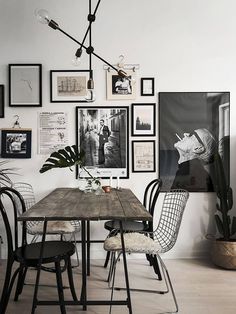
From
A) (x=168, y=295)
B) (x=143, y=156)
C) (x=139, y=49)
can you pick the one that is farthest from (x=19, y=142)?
(x=168, y=295)

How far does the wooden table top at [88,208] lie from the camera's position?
1811 millimetres

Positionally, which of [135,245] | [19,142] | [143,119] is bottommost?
[135,245]

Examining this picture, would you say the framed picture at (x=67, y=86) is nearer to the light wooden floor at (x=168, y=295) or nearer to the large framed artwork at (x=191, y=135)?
the large framed artwork at (x=191, y=135)

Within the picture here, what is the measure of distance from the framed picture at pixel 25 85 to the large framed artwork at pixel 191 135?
1.34 metres

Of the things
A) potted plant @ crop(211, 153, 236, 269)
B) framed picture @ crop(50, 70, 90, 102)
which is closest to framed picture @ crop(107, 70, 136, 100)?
framed picture @ crop(50, 70, 90, 102)

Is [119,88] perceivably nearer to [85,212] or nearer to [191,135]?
[191,135]

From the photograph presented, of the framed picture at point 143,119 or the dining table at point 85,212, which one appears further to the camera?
the framed picture at point 143,119

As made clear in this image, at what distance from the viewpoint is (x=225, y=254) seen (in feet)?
9.96

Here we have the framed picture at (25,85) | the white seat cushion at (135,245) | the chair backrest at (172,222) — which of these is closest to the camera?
the white seat cushion at (135,245)

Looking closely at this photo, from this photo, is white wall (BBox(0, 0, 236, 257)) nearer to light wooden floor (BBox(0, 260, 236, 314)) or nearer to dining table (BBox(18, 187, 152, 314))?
light wooden floor (BBox(0, 260, 236, 314))

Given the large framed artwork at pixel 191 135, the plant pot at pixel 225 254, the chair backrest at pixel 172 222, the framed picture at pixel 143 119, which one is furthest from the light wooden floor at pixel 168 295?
the framed picture at pixel 143 119

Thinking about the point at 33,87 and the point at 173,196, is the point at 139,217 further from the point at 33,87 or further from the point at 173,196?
the point at 33,87

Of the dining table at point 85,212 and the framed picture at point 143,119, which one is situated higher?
the framed picture at point 143,119

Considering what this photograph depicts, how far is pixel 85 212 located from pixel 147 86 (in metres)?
1.94
